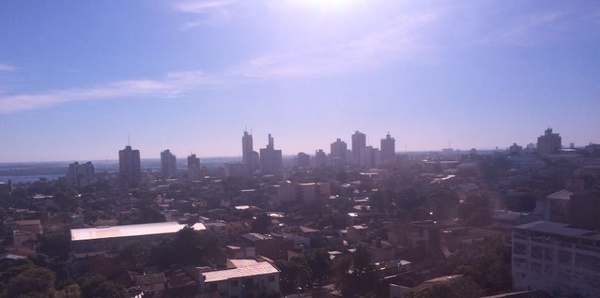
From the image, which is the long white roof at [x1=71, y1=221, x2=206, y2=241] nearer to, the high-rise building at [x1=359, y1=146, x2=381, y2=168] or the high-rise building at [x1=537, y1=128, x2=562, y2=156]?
the high-rise building at [x1=359, y1=146, x2=381, y2=168]

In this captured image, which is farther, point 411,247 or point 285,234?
point 285,234

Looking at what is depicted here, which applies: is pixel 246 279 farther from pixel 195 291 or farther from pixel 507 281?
pixel 507 281

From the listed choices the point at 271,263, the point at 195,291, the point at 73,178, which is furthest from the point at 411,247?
the point at 73,178

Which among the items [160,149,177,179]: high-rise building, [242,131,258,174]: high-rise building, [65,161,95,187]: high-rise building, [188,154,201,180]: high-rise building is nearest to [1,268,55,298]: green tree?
[65,161,95,187]: high-rise building

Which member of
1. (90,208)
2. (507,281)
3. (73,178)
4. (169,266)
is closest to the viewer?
(507,281)

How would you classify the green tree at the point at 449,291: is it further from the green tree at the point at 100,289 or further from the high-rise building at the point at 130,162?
the high-rise building at the point at 130,162

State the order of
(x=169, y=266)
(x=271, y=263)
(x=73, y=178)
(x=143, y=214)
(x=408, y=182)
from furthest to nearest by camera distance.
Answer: (x=73, y=178) < (x=408, y=182) < (x=143, y=214) < (x=169, y=266) < (x=271, y=263)
